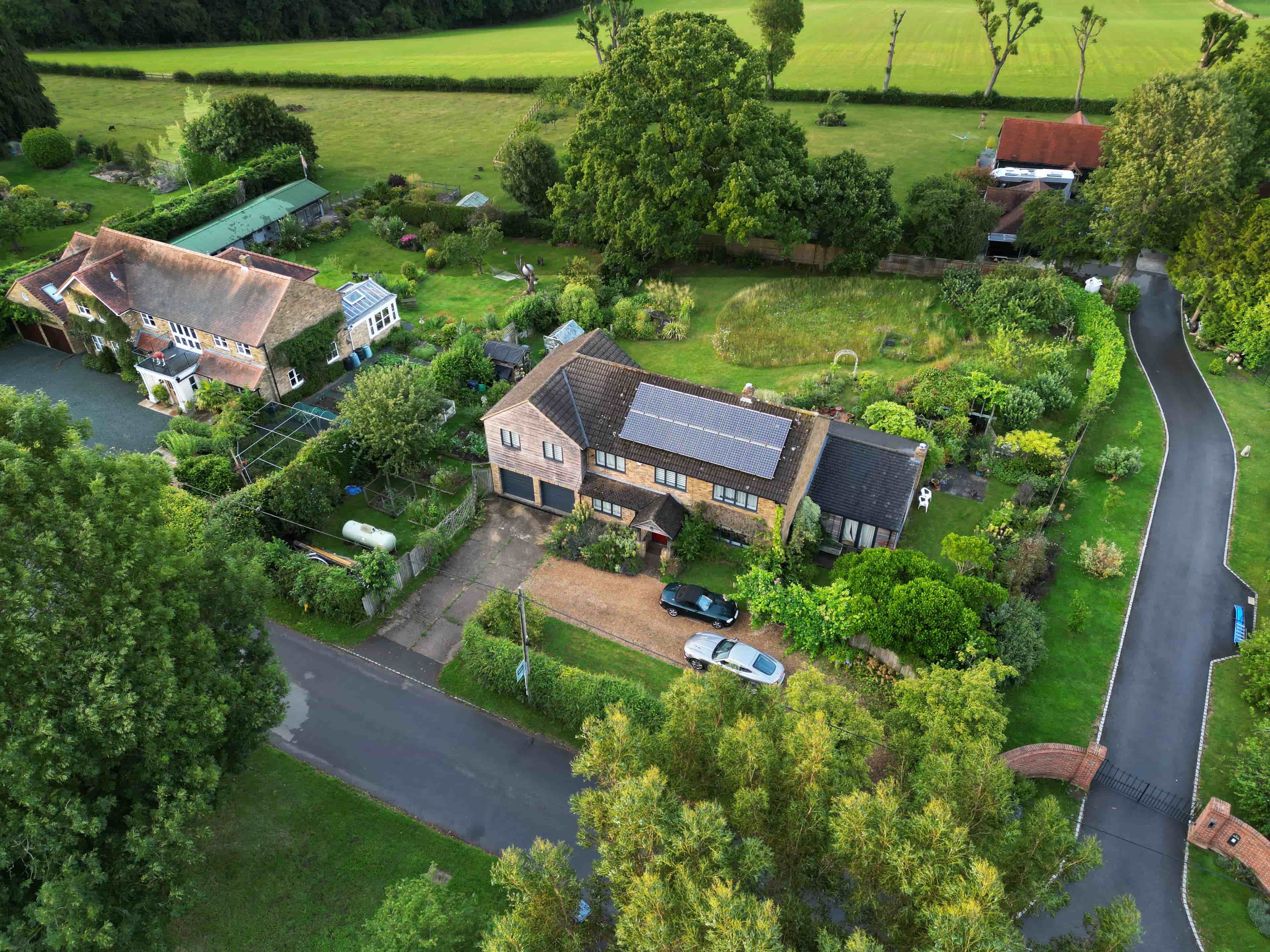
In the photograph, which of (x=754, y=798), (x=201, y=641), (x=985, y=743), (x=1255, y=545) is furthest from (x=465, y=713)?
(x=1255, y=545)

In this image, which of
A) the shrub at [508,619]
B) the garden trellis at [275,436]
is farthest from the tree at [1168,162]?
the garden trellis at [275,436]

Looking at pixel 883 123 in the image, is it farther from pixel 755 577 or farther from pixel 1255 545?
pixel 755 577

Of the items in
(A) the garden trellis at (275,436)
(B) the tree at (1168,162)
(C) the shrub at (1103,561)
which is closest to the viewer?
(C) the shrub at (1103,561)

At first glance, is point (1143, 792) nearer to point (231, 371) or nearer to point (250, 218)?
point (231, 371)

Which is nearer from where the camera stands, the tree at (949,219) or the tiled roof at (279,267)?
the tiled roof at (279,267)

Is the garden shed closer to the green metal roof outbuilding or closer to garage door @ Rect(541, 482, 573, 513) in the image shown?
garage door @ Rect(541, 482, 573, 513)

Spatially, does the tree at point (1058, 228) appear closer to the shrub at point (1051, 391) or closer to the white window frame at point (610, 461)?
the shrub at point (1051, 391)
